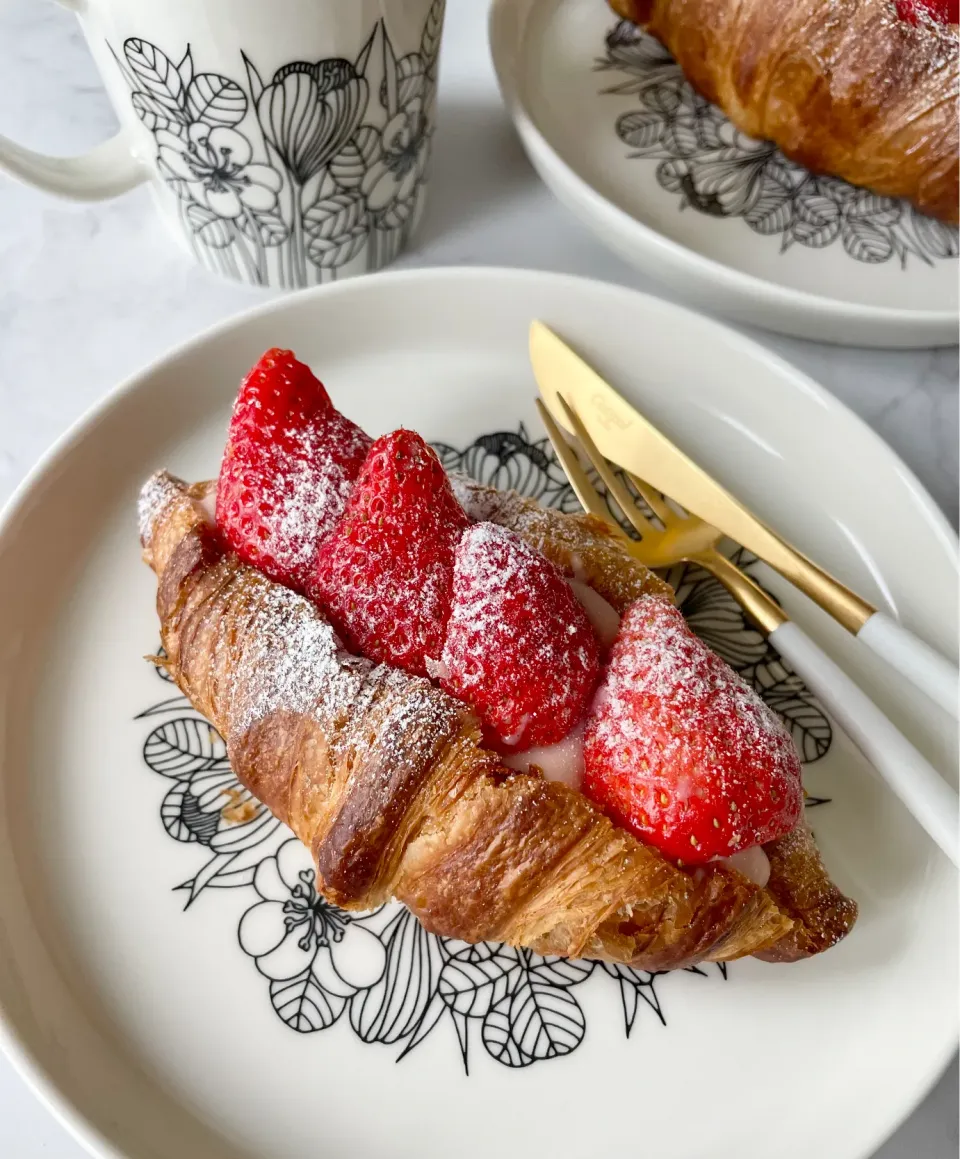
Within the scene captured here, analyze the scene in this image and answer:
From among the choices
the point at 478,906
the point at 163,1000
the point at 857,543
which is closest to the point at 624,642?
the point at 478,906

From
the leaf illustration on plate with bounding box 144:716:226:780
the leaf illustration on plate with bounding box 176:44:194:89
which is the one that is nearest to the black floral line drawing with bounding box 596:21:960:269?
the leaf illustration on plate with bounding box 176:44:194:89

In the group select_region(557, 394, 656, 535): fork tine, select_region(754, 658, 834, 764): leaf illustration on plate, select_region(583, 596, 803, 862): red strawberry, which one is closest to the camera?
select_region(583, 596, 803, 862): red strawberry

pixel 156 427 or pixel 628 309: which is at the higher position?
pixel 628 309

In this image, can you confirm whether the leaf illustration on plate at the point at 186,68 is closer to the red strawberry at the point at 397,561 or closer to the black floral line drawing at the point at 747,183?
the red strawberry at the point at 397,561

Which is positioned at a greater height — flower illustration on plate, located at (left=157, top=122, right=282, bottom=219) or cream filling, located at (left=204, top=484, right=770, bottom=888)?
flower illustration on plate, located at (left=157, top=122, right=282, bottom=219)

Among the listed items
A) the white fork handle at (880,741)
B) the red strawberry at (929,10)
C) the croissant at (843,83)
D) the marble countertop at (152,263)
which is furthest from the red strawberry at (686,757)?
the red strawberry at (929,10)

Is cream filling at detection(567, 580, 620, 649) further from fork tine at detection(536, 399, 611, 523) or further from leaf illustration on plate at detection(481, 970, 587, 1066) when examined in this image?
leaf illustration on plate at detection(481, 970, 587, 1066)

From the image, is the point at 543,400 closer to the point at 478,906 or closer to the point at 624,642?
the point at 624,642
